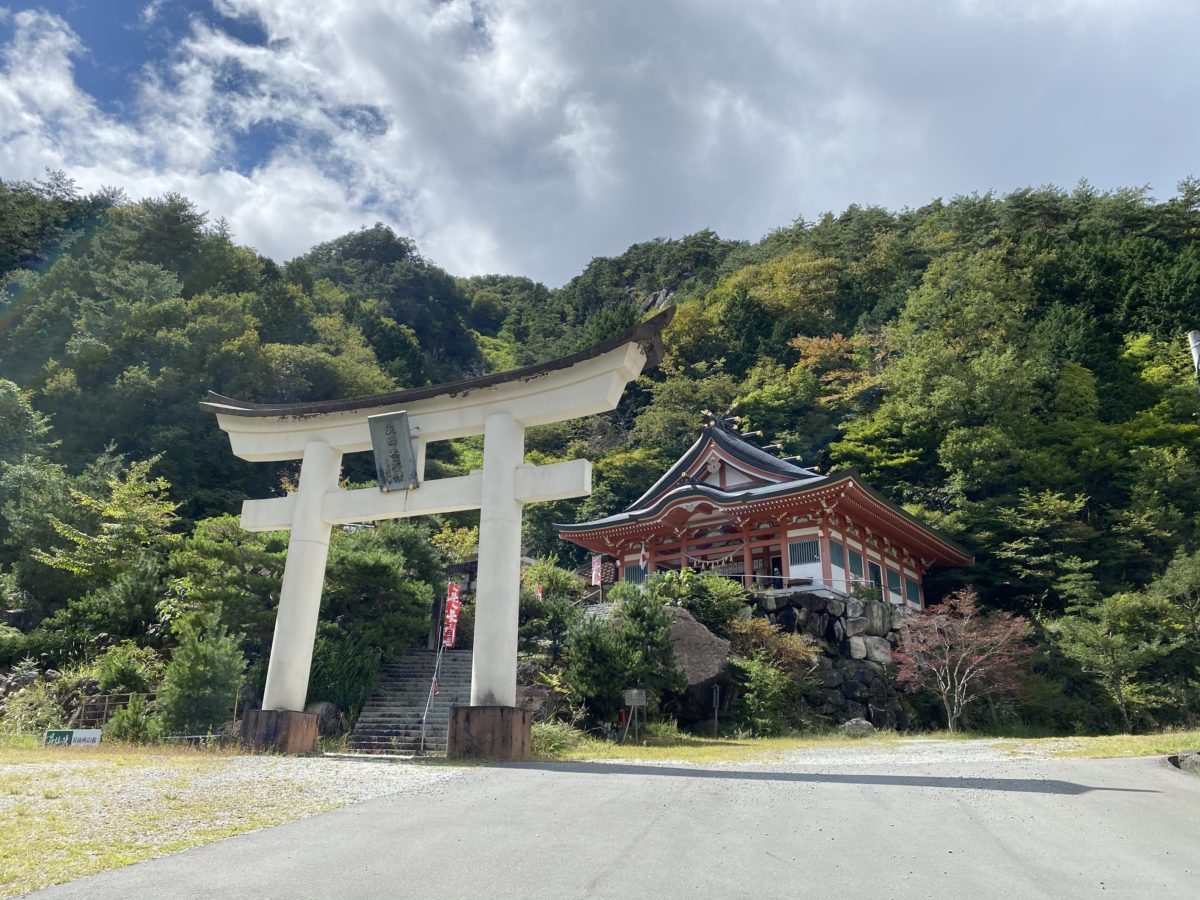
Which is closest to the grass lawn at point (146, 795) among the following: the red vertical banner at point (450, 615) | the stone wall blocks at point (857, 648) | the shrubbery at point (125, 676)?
the shrubbery at point (125, 676)

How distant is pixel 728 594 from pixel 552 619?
4254 millimetres

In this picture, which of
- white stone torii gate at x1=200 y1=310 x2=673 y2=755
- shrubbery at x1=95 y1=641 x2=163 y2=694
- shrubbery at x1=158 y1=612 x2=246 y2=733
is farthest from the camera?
shrubbery at x1=95 y1=641 x2=163 y2=694

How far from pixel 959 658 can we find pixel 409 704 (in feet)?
40.8

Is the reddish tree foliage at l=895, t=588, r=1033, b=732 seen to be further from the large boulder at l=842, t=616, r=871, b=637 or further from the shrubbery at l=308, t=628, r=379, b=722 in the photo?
the shrubbery at l=308, t=628, r=379, b=722

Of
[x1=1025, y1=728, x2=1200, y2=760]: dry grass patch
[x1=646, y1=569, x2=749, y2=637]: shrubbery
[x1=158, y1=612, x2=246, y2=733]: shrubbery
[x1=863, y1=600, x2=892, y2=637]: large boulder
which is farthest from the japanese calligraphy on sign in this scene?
[x1=863, y1=600, x2=892, y2=637]: large boulder

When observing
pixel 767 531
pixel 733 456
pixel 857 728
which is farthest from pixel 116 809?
pixel 733 456

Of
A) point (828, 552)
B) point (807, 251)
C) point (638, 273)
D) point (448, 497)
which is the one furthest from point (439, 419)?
point (638, 273)

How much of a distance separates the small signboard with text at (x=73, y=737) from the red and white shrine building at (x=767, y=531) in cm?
1421

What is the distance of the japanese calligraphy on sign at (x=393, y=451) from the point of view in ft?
37.9

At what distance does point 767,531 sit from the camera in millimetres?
22047

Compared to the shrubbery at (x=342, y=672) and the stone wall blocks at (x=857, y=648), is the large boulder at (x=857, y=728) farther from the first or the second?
the shrubbery at (x=342, y=672)

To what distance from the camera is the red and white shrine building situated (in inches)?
815

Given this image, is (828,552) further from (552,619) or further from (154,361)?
(154,361)

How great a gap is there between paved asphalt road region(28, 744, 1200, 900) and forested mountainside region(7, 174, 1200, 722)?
11420mm
